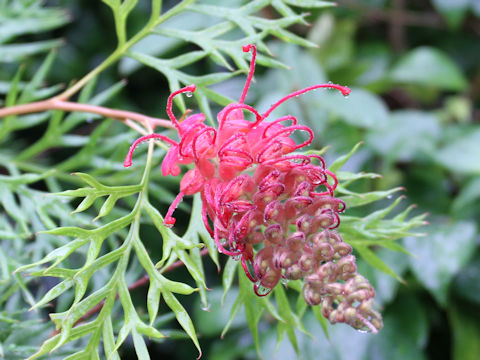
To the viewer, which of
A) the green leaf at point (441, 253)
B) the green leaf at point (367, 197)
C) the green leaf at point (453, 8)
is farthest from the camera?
the green leaf at point (453, 8)

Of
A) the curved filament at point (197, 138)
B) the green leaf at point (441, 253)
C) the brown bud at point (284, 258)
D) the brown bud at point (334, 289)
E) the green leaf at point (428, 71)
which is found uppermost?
the curved filament at point (197, 138)

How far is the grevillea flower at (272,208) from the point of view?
1.80 feet

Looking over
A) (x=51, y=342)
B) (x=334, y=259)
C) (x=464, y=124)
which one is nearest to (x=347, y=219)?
(x=334, y=259)

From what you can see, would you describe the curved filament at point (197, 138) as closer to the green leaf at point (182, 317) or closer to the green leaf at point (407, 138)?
the green leaf at point (182, 317)

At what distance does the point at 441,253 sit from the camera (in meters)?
1.34

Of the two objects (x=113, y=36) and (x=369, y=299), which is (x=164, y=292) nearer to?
(x=369, y=299)

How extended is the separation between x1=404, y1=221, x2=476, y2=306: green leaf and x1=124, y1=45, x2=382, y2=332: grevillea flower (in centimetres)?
79

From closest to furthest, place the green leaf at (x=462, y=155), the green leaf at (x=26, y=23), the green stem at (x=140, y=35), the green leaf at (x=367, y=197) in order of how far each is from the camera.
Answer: the green leaf at (x=367, y=197)
the green stem at (x=140, y=35)
the green leaf at (x=26, y=23)
the green leaf at (x=462, y=155)

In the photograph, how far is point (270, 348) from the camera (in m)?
1.39

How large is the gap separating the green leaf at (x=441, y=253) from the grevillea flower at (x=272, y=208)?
2.61 ft

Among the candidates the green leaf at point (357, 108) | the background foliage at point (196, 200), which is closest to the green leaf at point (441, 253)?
the background foliage at point (196, 200)

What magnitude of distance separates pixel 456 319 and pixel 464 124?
585 millimetres

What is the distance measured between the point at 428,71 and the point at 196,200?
125cm

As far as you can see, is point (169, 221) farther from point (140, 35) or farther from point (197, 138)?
point (140, 35)
